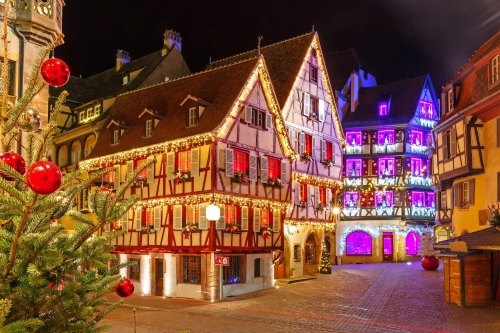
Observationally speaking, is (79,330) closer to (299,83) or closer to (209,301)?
(209,301)

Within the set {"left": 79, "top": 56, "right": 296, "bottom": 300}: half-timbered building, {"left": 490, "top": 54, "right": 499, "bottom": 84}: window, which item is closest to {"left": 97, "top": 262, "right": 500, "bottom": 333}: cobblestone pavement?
{"left": 79, "top": 56, "right": 296, "bottom": 300}: half-timbered building

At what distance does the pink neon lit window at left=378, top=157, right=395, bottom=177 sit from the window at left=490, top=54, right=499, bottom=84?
69.0 ft

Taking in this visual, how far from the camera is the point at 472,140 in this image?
85.1 ft

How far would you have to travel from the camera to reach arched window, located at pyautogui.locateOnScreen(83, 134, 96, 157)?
3545 centimetres

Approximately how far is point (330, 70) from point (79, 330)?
4746cm

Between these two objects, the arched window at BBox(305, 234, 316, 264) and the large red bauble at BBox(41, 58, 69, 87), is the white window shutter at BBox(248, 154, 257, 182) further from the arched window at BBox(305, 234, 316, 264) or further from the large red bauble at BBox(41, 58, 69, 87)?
the large red bauble at BBox(41, 58, 69, 87)

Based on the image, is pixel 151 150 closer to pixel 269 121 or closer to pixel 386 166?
pixel 269 121

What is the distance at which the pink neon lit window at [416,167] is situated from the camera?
45312 mm

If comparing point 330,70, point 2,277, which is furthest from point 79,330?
point 330,70

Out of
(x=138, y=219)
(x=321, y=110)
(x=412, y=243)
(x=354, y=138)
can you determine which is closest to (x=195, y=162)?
(x=138, y=219)

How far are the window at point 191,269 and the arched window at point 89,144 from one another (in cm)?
1212

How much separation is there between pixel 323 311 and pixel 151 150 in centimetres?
1270

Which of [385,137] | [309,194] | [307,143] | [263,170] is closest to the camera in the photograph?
[263,170]

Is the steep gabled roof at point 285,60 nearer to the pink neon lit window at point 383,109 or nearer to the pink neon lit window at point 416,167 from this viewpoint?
the pink neon lit window at point 383,109
